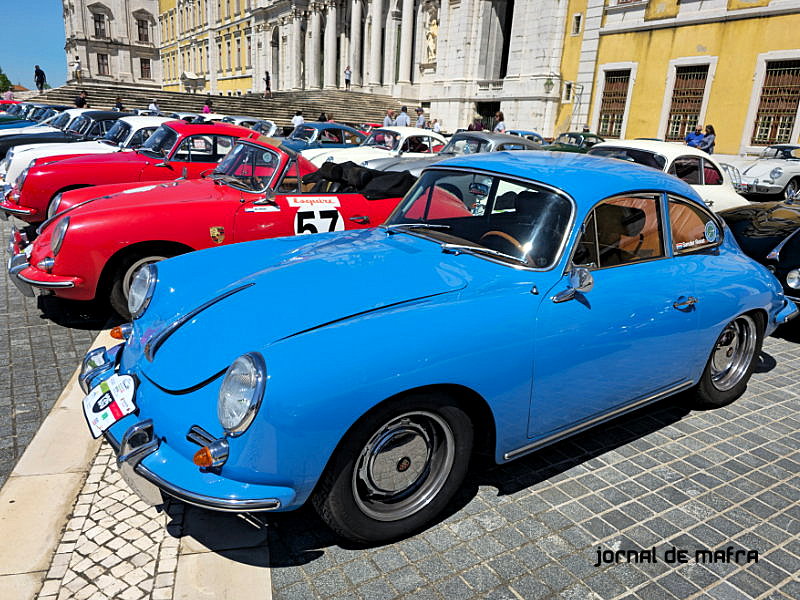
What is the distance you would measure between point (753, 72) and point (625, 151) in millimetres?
15604

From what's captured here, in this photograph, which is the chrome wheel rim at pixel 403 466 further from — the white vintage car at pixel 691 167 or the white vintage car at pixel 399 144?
the white vintage car at pixel 399 144

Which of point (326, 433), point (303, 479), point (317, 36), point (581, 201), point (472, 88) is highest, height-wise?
point (317, 36)

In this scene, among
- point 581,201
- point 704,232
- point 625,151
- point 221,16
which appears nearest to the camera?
point 581,201

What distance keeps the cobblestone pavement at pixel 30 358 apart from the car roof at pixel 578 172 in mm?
3143

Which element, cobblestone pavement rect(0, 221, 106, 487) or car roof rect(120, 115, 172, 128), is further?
car roof rect(120, 115, 172, 128)

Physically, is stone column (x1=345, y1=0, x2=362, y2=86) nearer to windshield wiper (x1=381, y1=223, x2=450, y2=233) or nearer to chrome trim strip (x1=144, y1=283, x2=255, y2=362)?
windshield wiper (x1=381, y1=223, x2=450, y2=233)

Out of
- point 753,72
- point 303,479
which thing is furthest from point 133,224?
point 753,72

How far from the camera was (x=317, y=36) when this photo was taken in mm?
50094

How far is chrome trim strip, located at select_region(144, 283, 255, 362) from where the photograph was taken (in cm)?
283

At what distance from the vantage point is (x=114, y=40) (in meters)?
80.4

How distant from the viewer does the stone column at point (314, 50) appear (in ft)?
163

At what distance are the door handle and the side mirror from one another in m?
0.79

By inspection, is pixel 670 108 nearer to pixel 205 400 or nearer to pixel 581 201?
pixel 581 201

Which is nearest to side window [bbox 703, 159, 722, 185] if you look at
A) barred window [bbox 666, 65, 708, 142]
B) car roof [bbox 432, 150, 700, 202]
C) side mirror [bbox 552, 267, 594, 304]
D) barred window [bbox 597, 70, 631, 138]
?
car roof [bbox 432, 150, 700, 202]
